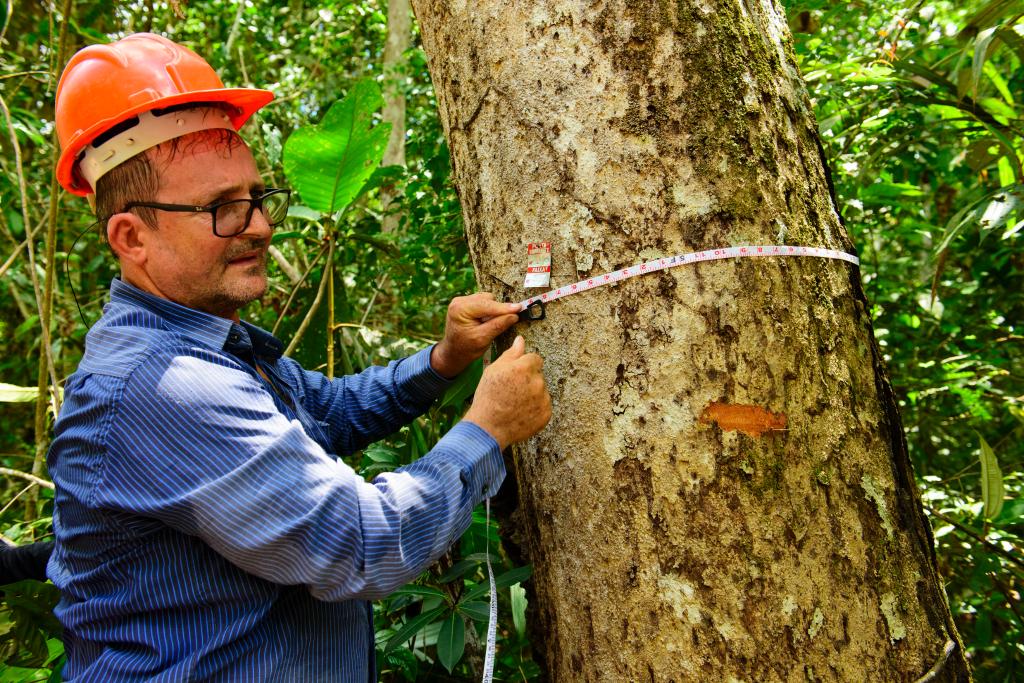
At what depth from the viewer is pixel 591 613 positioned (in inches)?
55.2

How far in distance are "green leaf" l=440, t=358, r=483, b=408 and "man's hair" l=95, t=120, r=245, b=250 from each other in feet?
2.50

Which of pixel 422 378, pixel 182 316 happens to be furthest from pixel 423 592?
pixel 182 316

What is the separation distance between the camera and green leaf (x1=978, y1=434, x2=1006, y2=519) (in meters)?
1.95

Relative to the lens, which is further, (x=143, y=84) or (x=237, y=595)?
(x=143, y=84)

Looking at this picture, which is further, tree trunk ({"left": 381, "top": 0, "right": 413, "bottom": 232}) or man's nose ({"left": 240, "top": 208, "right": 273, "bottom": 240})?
tree trunk ({"left": 381, "top": 0, "right": 413, "bottom": 232})

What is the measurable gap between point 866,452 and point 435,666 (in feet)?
5.11

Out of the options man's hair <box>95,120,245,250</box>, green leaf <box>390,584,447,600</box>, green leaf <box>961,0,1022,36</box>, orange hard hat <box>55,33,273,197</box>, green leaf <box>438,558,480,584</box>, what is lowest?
green leaf <box>390,584,447,600</box>

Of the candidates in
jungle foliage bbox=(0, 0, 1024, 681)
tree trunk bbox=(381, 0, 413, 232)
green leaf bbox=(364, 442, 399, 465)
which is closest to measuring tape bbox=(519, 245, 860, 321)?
jungle foliage bbox=(0, 0, 1024, 681)

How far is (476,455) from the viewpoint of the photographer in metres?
1.39

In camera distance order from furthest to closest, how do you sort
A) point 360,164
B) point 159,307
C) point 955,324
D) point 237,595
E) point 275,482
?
point 955,324
point 360,164
point 159,307
point 237,595
point 275,482

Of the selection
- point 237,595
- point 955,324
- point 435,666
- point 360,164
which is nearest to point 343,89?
point 360,164

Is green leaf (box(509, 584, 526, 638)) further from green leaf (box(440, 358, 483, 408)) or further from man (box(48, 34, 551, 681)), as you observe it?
green leaf (box(440, 358, 483, 408))

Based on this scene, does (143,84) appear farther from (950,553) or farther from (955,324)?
(955,324)

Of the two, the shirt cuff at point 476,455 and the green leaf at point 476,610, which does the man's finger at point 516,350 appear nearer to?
the shirt cuff at point 476,455
